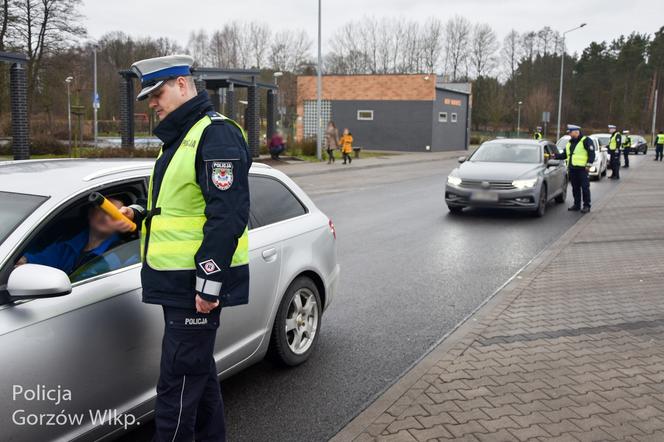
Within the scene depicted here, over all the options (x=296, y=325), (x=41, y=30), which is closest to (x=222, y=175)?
(x=296, y=325)

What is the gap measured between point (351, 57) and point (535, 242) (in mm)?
74693

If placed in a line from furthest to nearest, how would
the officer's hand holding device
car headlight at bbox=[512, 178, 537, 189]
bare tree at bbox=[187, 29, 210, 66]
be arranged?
bare tree at bbox=[187, 29, 210, 66] < car headlight at bbox=[512, 178, 537, 189] < the officer's hand holding device

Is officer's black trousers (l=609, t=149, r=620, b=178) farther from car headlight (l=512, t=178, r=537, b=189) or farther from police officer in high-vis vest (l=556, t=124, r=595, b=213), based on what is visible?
car headlight (l=512, t=178, r=537, b=189)

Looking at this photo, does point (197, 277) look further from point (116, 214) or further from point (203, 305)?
point (116, 214)

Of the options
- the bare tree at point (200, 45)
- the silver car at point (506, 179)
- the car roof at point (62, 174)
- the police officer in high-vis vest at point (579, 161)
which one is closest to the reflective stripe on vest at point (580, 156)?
the police officer in high-vis vest at point (579, 161)

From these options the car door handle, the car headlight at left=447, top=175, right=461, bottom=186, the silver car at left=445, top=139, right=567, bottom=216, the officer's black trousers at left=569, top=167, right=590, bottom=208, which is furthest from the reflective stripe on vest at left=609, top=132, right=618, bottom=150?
the car door handle

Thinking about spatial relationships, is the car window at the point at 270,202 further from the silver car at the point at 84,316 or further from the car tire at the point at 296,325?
the car tire at the point at 296,325

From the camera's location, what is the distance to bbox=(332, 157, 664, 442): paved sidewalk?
3.63m

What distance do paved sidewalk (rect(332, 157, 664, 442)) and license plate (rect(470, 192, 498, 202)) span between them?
186 inches

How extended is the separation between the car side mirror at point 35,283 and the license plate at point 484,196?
10.6 meters

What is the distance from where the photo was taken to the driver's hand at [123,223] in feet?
10.7

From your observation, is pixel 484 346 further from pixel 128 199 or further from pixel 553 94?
pixel 553 94

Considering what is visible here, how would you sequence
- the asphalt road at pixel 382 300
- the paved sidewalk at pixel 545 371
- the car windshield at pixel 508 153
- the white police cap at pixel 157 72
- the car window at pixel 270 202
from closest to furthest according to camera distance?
1. the white police cap at pixel 157 72
2. the paved sidewalk at pixel 545 371
3. the asphalt road at pixel 382 300
4. the car window at pixel 270 202
5. the car windshield at pixel 508 153

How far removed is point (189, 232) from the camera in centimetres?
272
